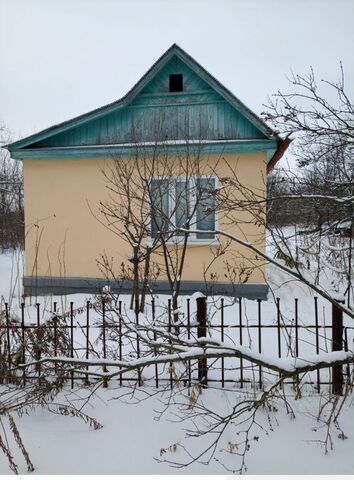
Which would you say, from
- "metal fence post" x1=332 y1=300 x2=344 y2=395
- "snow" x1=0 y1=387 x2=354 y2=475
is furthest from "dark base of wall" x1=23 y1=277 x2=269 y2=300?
"snow" x1=0 y1=387 x2=354 y2=475

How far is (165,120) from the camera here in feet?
23.5

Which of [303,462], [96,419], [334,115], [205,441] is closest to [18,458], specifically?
[96,419]

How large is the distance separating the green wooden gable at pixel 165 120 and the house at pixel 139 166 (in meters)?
0.02

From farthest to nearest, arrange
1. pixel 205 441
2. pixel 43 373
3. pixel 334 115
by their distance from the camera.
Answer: pixel 334 115 < pixel 43 373 < pixel 205 441

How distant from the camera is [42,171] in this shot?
7680 millimetres

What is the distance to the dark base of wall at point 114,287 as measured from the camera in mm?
6914

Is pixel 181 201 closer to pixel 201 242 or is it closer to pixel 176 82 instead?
pixel 201 242

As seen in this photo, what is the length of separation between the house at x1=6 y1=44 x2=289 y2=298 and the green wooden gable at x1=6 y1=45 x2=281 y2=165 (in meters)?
0.02

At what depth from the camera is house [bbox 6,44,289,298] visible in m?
6.91

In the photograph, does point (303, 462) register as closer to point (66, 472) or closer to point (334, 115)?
point (66, 472)

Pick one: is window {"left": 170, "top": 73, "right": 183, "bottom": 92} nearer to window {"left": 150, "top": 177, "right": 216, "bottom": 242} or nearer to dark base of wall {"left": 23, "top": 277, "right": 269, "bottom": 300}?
window {"left": 150, "top": 177, "right": 216, "bottom": 242}

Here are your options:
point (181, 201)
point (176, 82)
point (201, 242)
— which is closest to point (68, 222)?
point (181, 201)

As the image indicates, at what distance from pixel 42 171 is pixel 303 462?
23.1ft

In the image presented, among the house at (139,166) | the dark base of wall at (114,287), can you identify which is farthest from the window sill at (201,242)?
the dark base of wall at (114,287)
